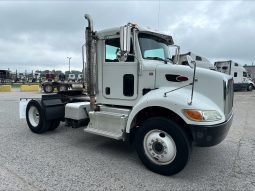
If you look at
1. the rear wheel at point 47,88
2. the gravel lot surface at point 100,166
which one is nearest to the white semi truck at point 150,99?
the gravel lot surface at point 100,166

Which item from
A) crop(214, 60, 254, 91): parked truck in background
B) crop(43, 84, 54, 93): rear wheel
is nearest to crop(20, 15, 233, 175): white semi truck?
crop(43, 84, 54, 93): rear wheel

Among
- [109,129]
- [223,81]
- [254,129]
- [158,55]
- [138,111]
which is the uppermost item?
[158,55]

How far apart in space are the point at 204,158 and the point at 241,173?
2.62 ft

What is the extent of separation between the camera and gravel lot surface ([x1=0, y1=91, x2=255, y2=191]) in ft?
11.3

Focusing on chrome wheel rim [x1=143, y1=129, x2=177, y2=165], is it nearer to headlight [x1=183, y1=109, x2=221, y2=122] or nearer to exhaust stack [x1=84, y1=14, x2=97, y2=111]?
headlight [x1=183, y1=109, x2=221, y2=122]

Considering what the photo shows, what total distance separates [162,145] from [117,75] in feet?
5.67

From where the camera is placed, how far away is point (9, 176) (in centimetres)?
361

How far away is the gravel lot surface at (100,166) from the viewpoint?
3453 mm

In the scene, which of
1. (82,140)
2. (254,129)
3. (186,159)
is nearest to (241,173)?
(186,159)

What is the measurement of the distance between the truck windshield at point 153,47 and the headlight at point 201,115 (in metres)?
1.47

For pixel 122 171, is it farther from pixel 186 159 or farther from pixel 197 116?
pixel 197 116

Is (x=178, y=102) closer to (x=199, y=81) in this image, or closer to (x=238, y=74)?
(x=199, y=81)

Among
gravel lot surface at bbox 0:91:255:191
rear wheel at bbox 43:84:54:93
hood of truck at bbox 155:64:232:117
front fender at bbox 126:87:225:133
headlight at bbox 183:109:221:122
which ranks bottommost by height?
gravel lot surface at bbox 0:91:255:191

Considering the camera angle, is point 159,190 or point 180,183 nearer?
point 159,190
